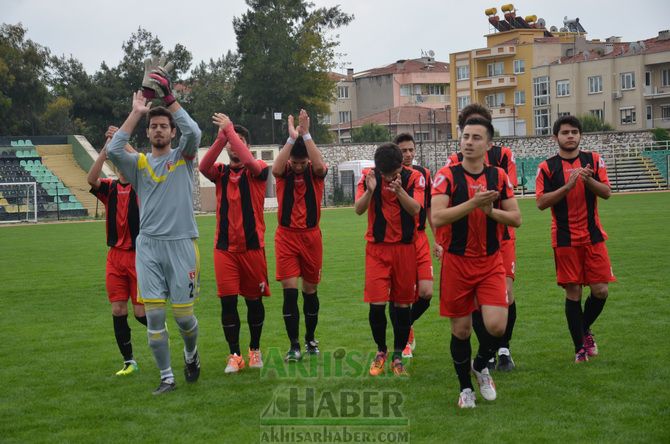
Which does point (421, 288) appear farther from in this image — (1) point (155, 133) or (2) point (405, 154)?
(1) point (155, 133)

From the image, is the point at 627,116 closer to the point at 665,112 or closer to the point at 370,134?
the point at 665,112

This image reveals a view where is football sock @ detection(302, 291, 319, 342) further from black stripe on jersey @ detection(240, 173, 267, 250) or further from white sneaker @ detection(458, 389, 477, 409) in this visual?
white sneaker @ detection(458, 389, 477, 409)

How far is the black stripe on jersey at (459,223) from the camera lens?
701 cm

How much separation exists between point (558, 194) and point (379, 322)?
2081mm

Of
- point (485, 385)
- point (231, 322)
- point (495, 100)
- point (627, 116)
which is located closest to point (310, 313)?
point (231, 322)

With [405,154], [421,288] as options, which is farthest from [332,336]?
[405,154]

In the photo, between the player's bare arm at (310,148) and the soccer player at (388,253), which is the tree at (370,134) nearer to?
the player's bare arm at (310,148)

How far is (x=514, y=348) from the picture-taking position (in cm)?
920

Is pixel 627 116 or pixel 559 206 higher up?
pixel 627 116

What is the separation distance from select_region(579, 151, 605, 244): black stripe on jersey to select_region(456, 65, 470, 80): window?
79.4 meters

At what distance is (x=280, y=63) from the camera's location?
2510 inches

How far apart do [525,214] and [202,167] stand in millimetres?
25377

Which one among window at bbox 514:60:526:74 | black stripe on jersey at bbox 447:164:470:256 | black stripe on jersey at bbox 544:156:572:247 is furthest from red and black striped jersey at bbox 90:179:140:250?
window at bbox 514:60:526:74

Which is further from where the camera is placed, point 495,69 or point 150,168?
point 495,69
